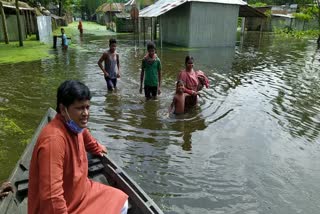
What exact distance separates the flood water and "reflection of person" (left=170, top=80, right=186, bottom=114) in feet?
0.73

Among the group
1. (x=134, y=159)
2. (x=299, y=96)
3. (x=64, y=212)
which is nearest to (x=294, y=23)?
(x=299, y=96)

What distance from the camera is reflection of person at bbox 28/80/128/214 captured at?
2123mm

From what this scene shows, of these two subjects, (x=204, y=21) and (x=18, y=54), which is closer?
(x=18, y=54)

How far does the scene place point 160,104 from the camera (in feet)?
29.4

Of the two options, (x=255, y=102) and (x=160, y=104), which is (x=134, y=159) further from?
(x=255, y=102)

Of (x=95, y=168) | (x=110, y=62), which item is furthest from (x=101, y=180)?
(x=110, y=62)

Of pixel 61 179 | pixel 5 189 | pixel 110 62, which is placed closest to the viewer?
pixel 61 179

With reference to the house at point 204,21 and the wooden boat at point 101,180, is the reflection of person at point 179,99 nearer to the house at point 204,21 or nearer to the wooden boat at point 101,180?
the wooden boat at point 101,180

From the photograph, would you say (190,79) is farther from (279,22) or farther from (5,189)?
(279,22)

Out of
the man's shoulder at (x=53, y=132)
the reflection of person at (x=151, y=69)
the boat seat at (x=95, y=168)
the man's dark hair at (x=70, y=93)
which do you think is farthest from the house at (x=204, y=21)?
the man's shoulder at (x=53, y=132)

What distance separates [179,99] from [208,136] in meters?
1.32

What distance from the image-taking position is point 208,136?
6.94 meters

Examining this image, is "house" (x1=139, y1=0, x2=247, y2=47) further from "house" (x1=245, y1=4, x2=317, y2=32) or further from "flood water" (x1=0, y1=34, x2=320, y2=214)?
"house" (x1=245, y1=4, x2=317, y2=32)

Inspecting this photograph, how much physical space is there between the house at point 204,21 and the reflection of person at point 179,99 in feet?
45.4
